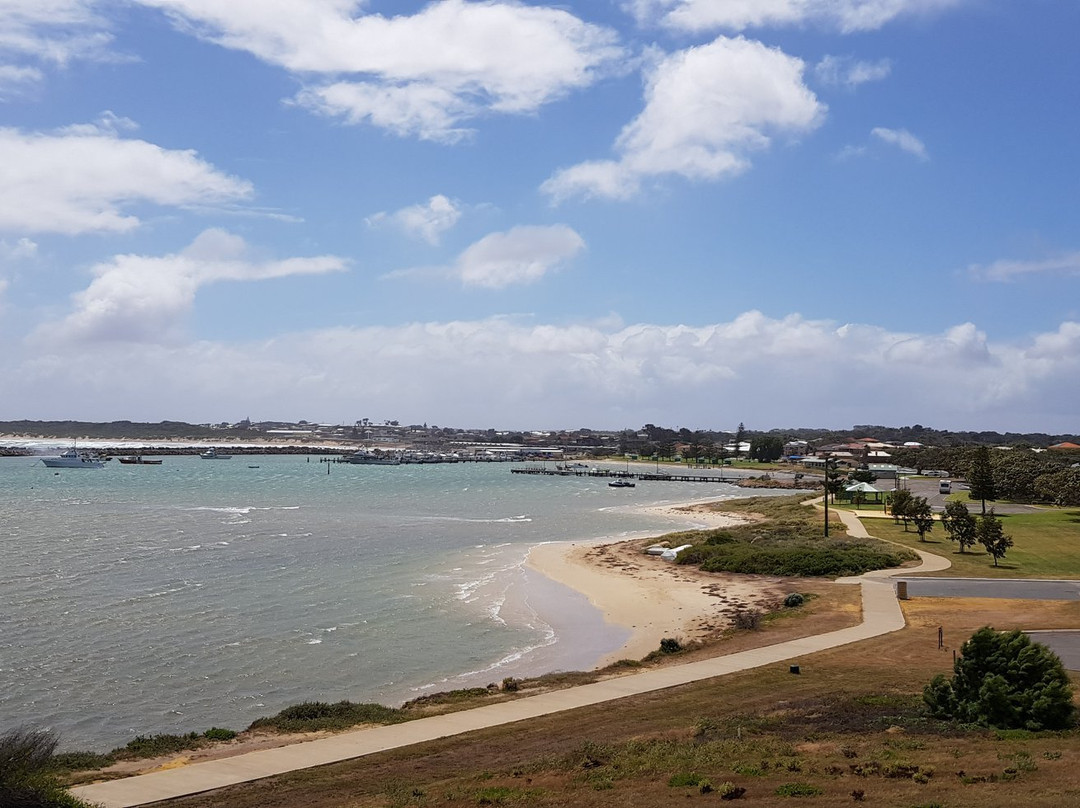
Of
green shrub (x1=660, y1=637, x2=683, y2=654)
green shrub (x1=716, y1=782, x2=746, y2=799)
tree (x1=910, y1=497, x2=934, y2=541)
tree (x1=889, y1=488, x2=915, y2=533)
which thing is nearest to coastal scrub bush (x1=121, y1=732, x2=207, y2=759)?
green shrub (x1=716, y1=782, x2=746, y2=799)

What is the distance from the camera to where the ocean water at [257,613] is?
86.8 ft

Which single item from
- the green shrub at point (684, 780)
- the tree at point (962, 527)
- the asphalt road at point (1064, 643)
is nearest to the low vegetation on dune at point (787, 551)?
the tree at point (962, 527)

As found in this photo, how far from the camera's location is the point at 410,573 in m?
50.3

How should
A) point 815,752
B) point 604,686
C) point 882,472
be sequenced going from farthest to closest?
point 882,472
point 604,686
point 815,752

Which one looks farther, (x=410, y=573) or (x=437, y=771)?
(x=410, y=573)

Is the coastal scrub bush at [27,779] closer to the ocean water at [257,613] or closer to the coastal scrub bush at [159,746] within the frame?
the coastal scrub bush at [159,746]

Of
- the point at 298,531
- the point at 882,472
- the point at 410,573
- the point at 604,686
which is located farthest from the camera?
the point at 882,472

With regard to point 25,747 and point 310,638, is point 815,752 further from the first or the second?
point 310,638

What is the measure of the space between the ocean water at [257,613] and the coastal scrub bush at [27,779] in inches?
333

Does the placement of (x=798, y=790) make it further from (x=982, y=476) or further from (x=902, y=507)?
(x=982, y=476)

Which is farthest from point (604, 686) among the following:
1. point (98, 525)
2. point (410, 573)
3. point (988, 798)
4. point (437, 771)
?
point (98, 525)

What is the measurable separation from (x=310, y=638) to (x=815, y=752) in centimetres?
2253

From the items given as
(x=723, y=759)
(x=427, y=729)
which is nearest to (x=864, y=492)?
(x=427, y=729)

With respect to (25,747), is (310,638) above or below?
below
